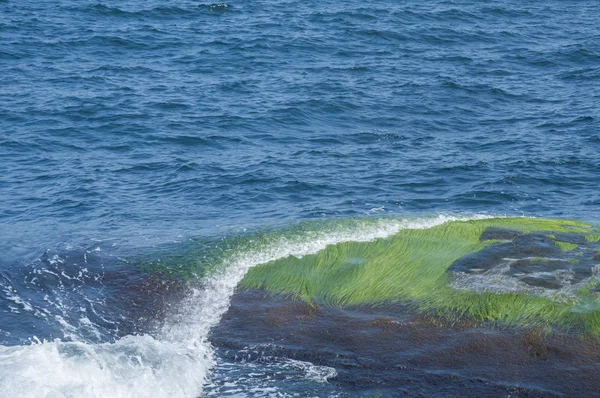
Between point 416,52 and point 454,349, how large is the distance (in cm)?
2819

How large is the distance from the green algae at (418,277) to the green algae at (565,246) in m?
0.91

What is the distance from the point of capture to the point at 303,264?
59.3 ft

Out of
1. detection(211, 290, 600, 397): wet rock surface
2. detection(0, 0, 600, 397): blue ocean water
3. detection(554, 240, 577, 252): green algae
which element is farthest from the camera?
detection(554, 240, 577, 252): green algae

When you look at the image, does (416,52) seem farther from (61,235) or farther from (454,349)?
(454,349)

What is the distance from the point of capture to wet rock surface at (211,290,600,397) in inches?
542

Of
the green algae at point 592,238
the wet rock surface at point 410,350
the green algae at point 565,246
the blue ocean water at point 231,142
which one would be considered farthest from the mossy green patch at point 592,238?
the blue ocean water at point 231,142

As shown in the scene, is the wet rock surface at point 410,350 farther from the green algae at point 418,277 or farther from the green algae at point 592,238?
the green algae at point 592,238

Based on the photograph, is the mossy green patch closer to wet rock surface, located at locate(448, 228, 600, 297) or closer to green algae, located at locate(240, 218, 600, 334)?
wet rock surface, located at locate(448, 228, 600, 297)

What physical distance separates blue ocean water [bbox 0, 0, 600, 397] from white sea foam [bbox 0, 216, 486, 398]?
0.15ft

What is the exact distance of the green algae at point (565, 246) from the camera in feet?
56.3

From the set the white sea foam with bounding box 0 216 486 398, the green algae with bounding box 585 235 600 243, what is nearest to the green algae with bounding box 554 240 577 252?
the green algae with bounding box 585 235 600 243

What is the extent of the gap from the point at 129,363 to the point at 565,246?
30.8 ft

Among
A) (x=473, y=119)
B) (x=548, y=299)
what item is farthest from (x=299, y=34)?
(x=548, y=299)

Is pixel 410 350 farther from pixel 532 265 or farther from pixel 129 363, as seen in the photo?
pixel 129 363
